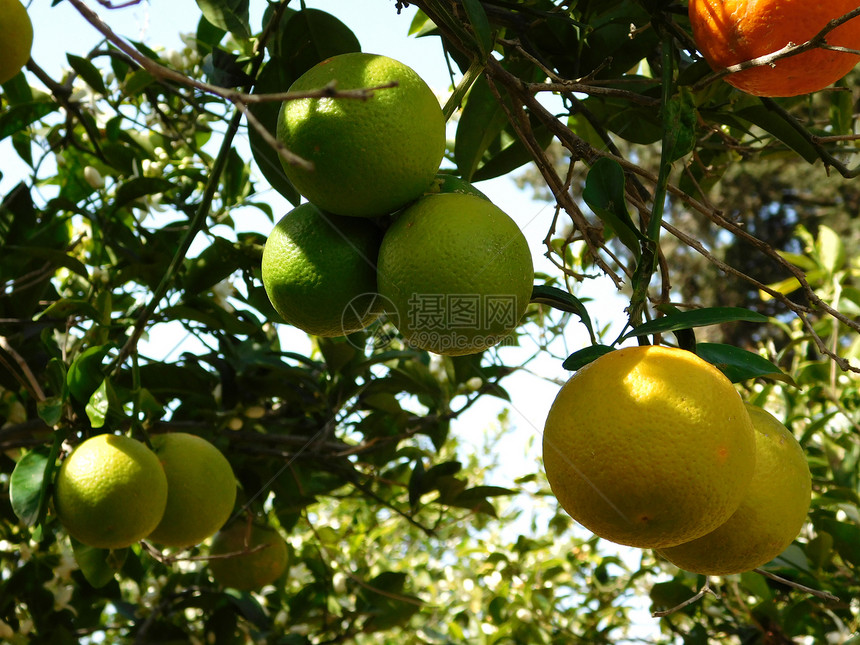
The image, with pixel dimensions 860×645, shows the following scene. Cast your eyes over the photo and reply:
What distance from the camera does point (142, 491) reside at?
40.1 inches

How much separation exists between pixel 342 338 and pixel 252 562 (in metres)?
0.48

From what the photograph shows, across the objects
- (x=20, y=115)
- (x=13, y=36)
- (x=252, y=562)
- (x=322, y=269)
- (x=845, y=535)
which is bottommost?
(x=252, y=562)

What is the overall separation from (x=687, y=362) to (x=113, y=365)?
0.82 m

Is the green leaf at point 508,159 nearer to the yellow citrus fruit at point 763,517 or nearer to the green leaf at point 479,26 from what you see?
the green leaf at point 479,26

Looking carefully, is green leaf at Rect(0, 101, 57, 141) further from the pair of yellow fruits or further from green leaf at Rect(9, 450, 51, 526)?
the pair of yellow fruits

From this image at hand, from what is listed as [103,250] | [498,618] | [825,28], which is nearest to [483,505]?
[498,618]

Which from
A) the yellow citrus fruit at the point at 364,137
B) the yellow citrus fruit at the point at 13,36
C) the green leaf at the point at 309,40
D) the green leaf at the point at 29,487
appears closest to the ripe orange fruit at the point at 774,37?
the yellow citrus fruit at the point at 364,137

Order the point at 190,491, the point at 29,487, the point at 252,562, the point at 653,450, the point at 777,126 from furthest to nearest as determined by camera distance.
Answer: the point at 252,562 → the point at 190,491 → the point at 29,487 → the point at 777,126 → the point at 653,450

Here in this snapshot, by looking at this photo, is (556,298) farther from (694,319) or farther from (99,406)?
(99,406)

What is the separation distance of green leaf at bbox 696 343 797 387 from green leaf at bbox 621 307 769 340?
7 cm

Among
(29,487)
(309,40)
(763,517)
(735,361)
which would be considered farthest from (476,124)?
(29,487)

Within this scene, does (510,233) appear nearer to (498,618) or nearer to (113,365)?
(113,365)

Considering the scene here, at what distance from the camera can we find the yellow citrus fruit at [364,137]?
654 millimetres

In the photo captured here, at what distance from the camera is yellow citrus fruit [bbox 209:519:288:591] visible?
1.58 meters
